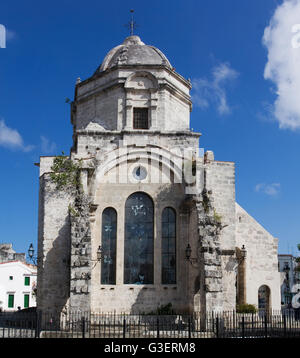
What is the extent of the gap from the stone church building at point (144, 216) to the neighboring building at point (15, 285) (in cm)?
2687

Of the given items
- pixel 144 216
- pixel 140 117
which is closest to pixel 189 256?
pixel 144 216

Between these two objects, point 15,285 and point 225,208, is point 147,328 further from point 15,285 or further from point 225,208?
point 15,285

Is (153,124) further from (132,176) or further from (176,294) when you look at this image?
(176,294)

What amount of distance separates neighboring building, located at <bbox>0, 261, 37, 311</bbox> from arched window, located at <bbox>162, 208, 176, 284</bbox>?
28396 mm

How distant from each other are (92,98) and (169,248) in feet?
30.0

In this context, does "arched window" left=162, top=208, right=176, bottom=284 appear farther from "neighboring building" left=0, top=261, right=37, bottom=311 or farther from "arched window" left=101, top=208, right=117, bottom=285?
"neighboring building" left=0, top=261, right=37, bottom=311

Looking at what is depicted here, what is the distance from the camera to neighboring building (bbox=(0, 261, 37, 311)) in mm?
47531

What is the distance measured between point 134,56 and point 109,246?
406 inches

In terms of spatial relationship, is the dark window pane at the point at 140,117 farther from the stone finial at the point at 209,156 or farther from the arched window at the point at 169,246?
the arched window at the point at 169,246

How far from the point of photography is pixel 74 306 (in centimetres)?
1873

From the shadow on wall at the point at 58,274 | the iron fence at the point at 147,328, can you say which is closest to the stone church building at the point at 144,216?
the shadow on wall at the point at 58,274
